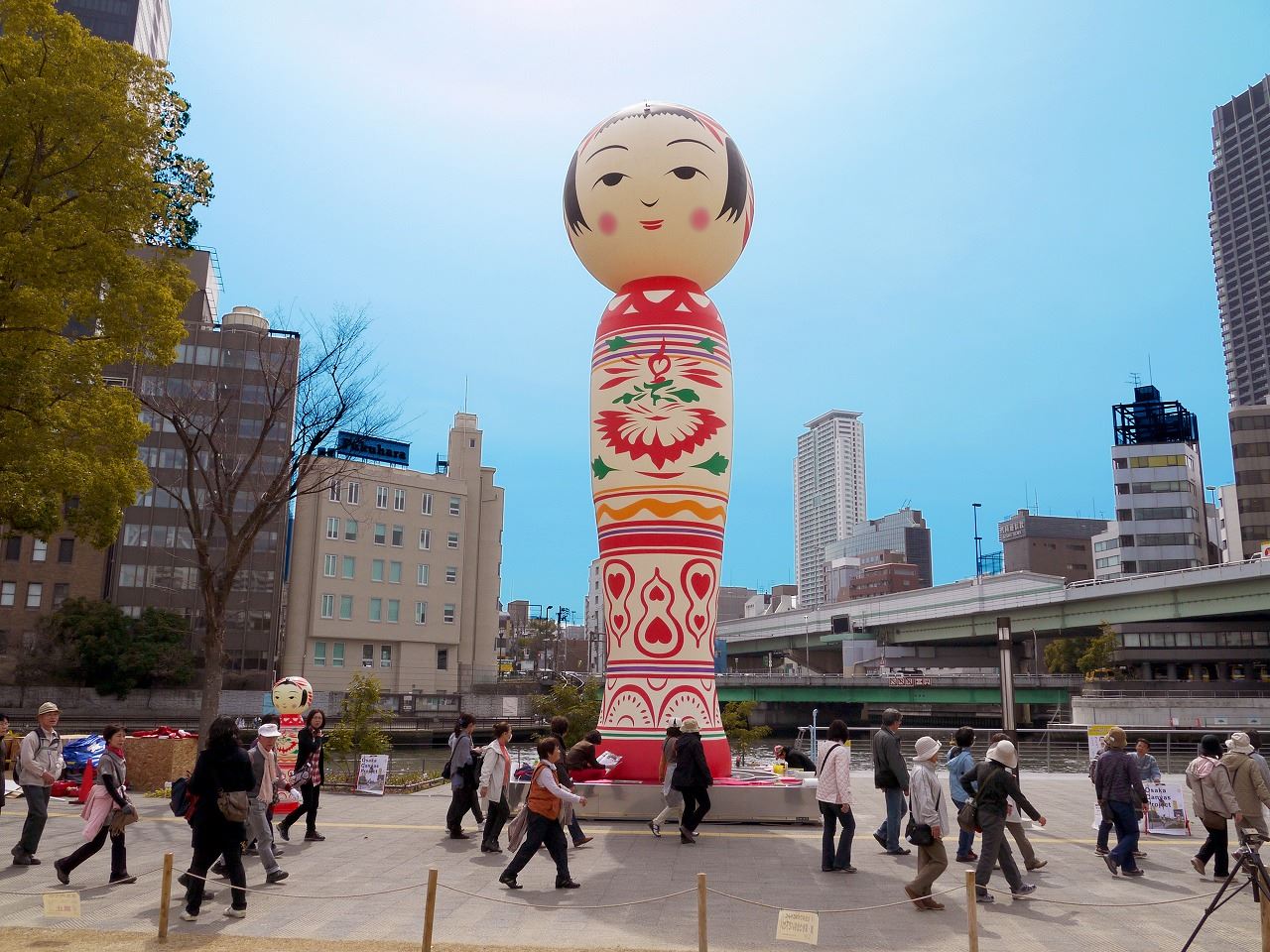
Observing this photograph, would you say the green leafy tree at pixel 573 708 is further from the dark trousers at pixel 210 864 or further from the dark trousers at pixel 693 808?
the dark trousers at pixel 210 864

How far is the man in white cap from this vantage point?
9.44 meters

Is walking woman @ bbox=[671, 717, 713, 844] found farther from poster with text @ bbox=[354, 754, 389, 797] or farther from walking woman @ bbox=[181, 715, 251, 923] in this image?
poster with text @ bbox=[354, 754, 389, 797]

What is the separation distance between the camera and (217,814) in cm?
913

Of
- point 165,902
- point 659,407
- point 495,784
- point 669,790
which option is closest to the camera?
point 165,902

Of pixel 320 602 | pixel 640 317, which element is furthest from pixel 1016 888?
pixel 320 602

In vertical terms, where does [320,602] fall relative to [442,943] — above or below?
above

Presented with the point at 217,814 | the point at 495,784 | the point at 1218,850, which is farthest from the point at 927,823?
the point at 217,814

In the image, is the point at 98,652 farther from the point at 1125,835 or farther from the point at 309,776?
the point at 1125,835

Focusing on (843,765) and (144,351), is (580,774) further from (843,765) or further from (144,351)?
(144,351)

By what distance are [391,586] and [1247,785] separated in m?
54.8

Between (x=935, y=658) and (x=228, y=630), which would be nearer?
(x=228, y=630)

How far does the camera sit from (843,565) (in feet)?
508

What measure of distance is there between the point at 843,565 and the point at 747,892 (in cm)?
14824

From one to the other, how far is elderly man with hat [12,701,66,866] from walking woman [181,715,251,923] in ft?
9.91
